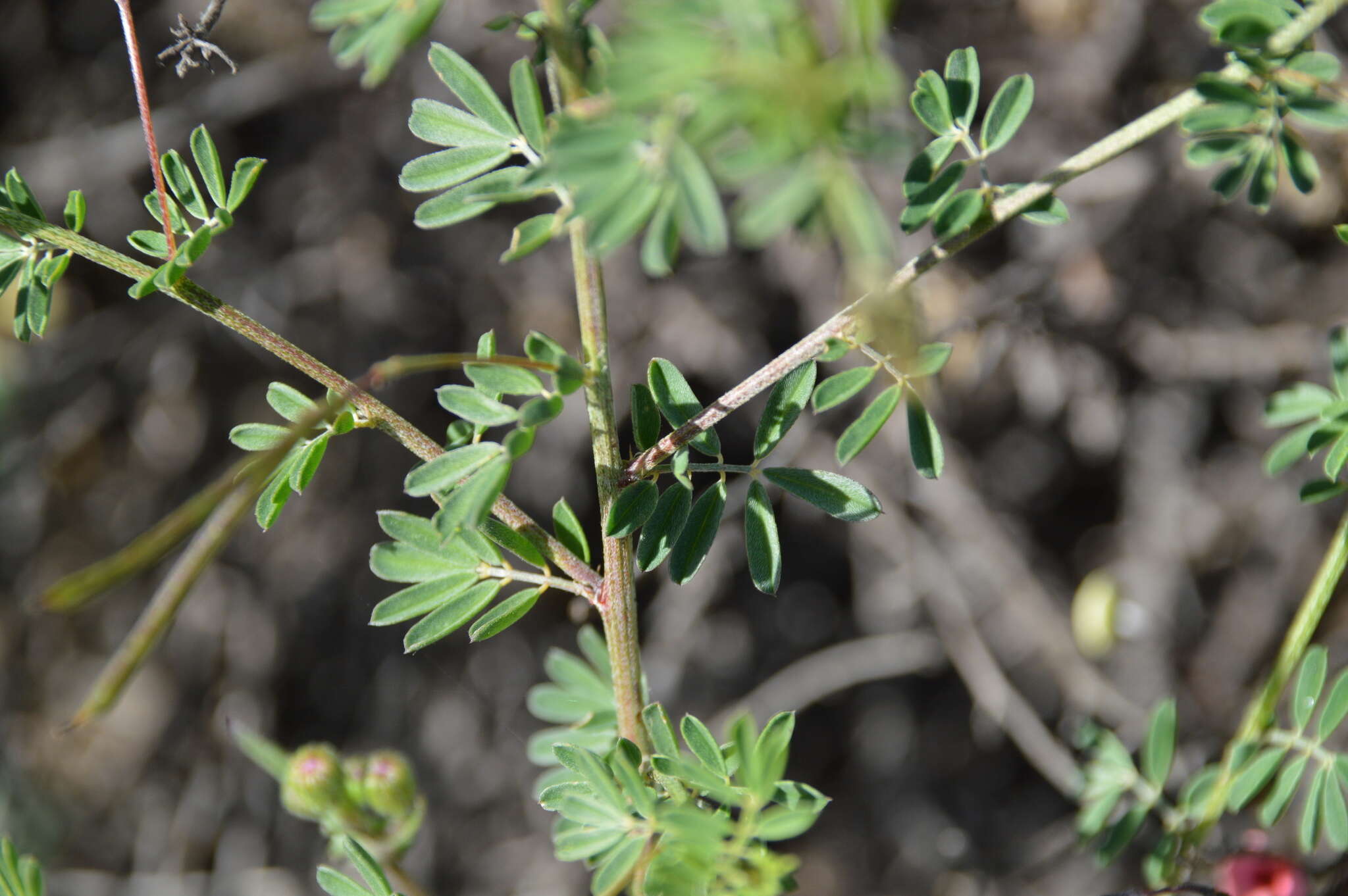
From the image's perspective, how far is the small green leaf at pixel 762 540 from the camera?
1.22 m

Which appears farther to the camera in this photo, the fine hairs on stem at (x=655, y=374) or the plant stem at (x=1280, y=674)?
the plant stem at (x=1280, y=674)

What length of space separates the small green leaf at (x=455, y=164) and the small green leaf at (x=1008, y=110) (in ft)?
2.07

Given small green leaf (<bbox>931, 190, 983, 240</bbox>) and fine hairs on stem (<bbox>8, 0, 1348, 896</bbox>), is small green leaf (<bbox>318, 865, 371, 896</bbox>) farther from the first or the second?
small green leaf (<bbox>931, 190, 983, 240</bbox>)

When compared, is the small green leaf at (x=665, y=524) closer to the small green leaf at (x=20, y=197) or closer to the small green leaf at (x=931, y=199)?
the small green leaf at (x=931, y=199)

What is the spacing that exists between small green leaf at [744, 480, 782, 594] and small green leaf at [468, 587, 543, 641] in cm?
25

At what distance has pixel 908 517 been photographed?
282 cm

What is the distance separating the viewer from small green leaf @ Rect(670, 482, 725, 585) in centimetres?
123

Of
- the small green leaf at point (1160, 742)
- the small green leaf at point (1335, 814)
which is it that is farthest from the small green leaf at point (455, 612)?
the small green leaf at point (1335, 814)

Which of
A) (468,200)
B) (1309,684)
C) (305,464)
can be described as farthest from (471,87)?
(1309,684)

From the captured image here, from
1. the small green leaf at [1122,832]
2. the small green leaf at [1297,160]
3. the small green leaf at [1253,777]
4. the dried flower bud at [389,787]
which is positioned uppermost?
the small green leaf at [1297,160]

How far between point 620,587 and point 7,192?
945 mm

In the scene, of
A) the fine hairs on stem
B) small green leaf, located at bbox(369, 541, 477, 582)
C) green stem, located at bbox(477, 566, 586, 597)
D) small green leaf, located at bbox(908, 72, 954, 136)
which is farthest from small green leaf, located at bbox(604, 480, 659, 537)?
small green leaf, located at bbox(908, 72, 954, 136)

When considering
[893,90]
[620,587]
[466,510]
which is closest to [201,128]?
[466,510]

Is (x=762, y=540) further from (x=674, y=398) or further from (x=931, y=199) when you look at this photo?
(x=931, y=199)
